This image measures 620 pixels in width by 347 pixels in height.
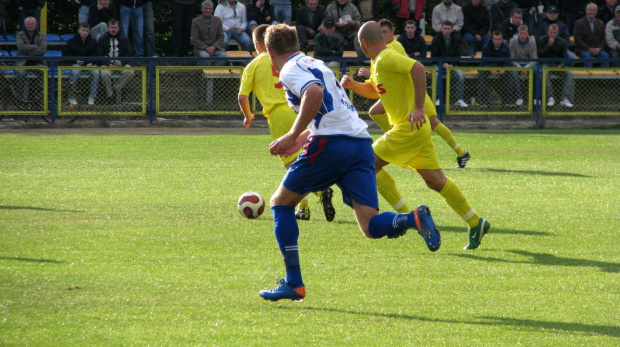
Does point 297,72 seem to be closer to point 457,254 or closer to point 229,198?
point 457,254

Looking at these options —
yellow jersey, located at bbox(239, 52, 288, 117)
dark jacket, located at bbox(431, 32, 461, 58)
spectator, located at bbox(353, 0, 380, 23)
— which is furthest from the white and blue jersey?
spectator, located at bbox(353, 0, 380, 23)

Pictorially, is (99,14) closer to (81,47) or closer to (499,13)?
(81,47)

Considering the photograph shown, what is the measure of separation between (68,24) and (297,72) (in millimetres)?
20246

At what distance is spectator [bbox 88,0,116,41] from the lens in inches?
789

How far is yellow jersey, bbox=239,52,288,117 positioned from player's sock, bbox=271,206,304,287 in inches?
128

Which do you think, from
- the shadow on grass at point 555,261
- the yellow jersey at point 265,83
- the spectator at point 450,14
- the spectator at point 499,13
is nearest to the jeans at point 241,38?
the spectator at point 450,14

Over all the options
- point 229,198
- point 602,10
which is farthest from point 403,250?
point 602,10

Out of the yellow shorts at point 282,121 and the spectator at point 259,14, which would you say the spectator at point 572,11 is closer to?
the spectator at point 259,14

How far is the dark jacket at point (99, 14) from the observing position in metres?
20.2

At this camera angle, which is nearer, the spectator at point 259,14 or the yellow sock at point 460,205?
the yellow sock at point 460,205

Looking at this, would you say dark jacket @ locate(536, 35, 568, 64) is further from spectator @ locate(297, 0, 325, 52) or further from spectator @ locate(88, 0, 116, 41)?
spectator @ locate(88, 0, 116, 41)

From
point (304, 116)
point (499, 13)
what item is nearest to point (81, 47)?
point (499, 13)

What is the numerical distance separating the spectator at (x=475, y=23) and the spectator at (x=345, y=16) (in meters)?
2.51

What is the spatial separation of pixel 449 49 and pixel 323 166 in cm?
1528
